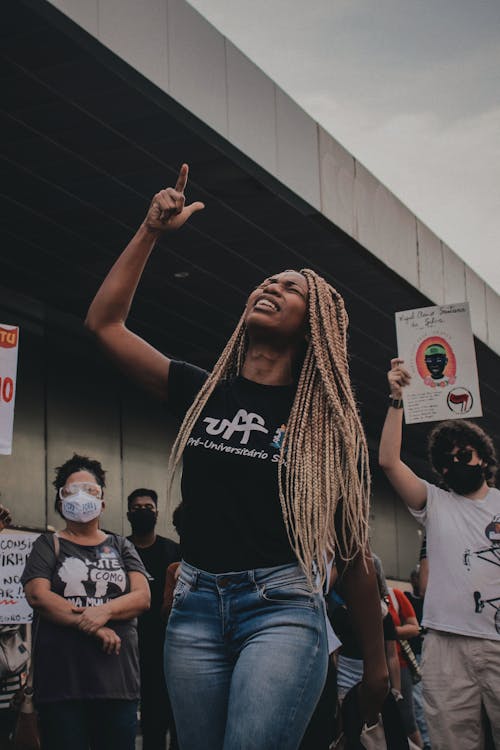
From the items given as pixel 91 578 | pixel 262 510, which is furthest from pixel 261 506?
pixel 91 578

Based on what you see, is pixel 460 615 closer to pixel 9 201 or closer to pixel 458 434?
pixel 458 434

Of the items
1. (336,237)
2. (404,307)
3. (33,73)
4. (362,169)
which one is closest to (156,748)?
(33,73)

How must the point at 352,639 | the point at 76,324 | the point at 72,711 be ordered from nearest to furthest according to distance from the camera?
1. the point at 72,711
2. the point at 352,639
3. the point at 76,324

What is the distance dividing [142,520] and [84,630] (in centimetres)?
263

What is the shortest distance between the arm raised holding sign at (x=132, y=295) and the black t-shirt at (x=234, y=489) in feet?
0.77

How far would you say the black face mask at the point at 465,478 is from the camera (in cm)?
669

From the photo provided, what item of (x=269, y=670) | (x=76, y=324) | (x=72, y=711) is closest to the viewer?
(x=269, y=670)

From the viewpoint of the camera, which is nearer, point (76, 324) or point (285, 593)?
point (285, 593)

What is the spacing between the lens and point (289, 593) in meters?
3.42

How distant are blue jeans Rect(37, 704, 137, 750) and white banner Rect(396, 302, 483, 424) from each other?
4.30 m

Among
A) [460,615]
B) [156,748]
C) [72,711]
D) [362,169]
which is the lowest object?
[156,748]

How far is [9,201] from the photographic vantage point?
39.8 ft

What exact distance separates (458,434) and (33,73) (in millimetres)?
4538

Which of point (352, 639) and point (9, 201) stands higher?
point (9, 201)
